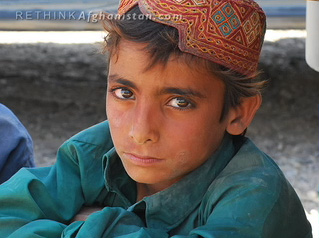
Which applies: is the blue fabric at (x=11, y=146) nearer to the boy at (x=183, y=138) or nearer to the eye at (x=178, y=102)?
the boy at (x=183, y=138)

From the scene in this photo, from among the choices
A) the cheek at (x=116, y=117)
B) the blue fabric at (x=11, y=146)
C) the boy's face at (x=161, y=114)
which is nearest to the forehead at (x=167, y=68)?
the boy's face at (x=161, y=114)

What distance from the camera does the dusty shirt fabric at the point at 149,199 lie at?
76.4 inches

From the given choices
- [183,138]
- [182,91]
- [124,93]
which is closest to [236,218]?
[183,138]

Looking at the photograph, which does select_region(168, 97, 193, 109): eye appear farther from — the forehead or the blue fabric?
the blue fabric

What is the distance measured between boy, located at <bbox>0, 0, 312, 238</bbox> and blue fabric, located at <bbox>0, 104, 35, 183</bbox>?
592 mm

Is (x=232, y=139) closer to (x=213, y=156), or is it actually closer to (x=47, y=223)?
(x=213, y=156)

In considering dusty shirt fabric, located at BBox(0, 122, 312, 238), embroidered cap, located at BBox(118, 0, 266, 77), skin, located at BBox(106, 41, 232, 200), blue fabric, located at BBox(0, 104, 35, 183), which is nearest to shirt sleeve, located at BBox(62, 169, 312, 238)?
dusty shirt fabric, located at BBox(0, 122, 312, 238)

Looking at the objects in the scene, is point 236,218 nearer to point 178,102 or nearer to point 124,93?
point 178,102

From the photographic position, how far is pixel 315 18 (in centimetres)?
236

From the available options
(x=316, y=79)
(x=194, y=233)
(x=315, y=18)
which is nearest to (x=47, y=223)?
(x=194, y=233)

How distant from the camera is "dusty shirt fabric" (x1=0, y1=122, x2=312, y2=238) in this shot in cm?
194

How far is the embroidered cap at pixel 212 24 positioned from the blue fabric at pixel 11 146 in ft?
3.52

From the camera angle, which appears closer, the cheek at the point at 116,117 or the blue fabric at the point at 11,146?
the cheek at the point at 116,117

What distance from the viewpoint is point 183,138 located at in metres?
2.01
